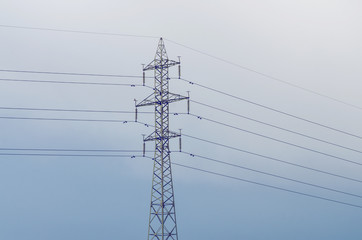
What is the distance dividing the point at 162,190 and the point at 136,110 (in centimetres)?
839

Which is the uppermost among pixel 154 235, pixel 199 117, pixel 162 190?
pixel 199 117

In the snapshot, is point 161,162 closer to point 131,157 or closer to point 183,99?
point 131,157

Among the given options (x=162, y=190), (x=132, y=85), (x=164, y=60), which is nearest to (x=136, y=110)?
(x=132, y=85)

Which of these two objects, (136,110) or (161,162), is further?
(136,110)

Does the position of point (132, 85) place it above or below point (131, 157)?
above

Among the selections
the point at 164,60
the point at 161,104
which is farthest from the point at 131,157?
the point at 164,60

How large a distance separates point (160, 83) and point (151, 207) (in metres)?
11.6

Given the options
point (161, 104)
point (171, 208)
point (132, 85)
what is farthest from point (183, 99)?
point (171, 208)

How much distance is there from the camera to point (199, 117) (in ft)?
158

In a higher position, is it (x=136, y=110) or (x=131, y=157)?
(x=136, y=110)

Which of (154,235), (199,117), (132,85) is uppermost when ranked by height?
(132,85)

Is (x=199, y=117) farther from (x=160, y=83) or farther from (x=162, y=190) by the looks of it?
(x=162, y=190)

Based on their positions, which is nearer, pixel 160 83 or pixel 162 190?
pixel 162 190

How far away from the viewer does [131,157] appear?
4578cm
